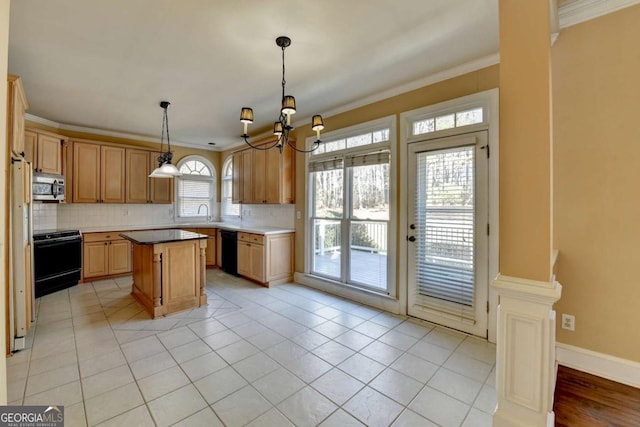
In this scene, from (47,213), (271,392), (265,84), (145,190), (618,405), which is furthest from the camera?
(145,190)

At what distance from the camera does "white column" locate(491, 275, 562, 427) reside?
1470mm

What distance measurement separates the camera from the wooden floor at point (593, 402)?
5.78ft

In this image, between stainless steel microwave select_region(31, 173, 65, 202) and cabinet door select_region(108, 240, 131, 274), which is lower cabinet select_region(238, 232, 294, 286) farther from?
stainless steel microwave select_region(31, 173, 65, 202)

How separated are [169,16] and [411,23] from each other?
1.92 metres

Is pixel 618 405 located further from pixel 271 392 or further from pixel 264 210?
pixel 264 210

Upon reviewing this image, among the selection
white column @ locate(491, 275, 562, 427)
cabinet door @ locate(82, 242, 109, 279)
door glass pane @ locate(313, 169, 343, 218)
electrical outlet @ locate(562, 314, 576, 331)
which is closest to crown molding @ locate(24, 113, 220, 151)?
cabinet door @ locate(82, 242, 109, 279)

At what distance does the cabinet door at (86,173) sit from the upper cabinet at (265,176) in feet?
7.98

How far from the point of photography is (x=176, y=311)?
3545mm

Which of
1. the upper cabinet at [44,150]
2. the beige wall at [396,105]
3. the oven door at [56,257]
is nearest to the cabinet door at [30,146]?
the upper cabinet at [44,150]

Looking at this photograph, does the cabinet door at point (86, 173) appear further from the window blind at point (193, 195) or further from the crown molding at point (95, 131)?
the window blind at point (193, 195)

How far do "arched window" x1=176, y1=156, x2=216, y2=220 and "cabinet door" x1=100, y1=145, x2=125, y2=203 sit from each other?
1122 millimetres

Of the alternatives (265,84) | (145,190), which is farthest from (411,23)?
(145,190)

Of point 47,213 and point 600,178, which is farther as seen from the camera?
point 47,213

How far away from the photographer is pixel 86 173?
4.97 metres
